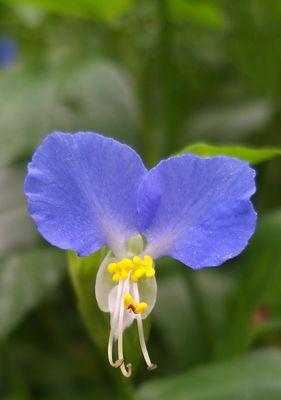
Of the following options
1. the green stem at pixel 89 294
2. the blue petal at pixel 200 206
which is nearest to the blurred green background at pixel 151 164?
the green stem at pixel 89 294

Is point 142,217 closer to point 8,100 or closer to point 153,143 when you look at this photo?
point 8,100

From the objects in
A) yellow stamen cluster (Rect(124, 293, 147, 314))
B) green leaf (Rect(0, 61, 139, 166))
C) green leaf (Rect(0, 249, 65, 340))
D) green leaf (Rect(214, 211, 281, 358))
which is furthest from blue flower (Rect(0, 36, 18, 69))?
yellow stamen cluster (Rect(124, 293, 147, 314))

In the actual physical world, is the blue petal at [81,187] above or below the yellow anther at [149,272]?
above

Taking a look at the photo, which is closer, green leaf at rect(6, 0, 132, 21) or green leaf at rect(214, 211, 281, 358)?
green leaf at rect(214, 211, 281, 358)

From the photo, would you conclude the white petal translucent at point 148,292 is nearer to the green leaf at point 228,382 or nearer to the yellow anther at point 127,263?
the yellow anther at point 127,263

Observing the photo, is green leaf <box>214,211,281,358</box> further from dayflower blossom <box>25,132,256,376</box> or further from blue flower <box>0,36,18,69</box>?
blue flower <box>0,36,18,69</box>

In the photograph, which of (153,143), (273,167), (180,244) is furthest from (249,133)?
(180,244)
